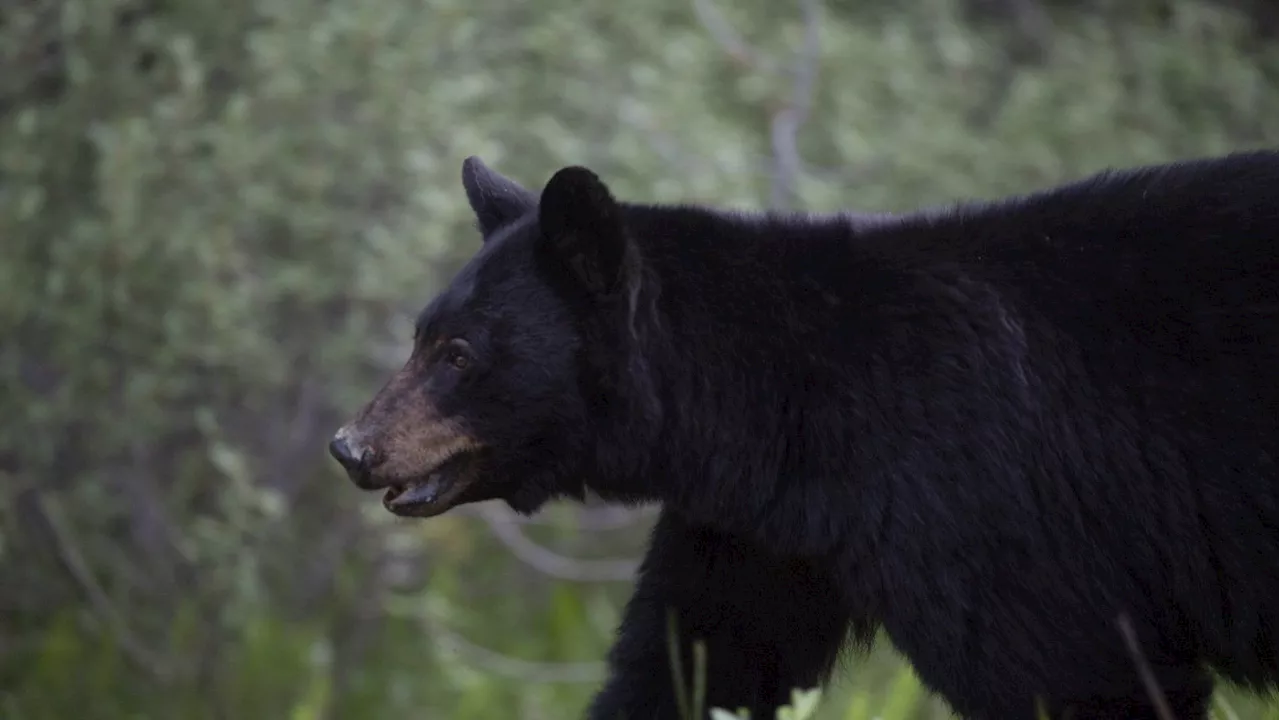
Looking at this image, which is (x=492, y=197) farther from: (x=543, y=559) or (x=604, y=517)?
(x=604, y=517)

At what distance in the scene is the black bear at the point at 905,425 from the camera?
10.0 ft

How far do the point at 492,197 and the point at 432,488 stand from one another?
0.70 m

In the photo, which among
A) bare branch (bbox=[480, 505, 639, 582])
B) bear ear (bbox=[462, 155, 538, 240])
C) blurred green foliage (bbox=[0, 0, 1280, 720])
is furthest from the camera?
bare branch (bbox=[480, 505, 639, 582])

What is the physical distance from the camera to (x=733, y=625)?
3.49 meters

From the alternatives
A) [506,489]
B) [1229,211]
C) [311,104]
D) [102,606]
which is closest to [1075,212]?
[1229,211]

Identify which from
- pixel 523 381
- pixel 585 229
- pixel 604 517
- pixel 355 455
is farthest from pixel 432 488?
pixel 604 517

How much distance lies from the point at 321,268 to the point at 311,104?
640mm

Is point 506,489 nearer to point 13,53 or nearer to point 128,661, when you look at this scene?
point 13,53

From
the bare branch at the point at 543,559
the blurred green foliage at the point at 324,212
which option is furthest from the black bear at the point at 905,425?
the bare branch at the point at 543,559

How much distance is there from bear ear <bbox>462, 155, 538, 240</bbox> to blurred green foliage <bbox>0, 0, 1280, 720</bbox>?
1.94m

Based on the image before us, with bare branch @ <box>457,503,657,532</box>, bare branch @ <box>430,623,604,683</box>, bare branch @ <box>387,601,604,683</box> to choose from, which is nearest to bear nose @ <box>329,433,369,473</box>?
bare branch @ <box>387,601,604,683</box>

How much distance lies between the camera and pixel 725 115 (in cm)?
742

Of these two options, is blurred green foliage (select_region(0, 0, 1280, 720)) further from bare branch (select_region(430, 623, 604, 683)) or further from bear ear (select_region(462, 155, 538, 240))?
bear ear (select_region(462, 155, 538, 240))

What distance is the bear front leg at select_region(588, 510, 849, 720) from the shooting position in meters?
3.47
